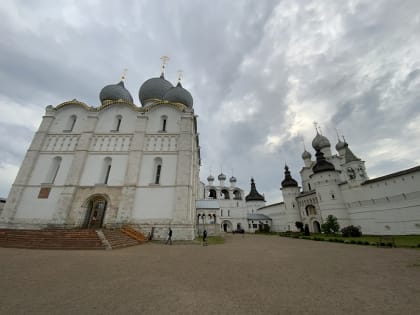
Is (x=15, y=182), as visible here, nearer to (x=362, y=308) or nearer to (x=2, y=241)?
(x=2, y=241)

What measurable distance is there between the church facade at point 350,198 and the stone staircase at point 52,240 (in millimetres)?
30037

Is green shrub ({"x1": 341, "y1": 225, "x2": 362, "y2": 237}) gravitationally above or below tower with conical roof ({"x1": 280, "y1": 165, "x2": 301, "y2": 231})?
below

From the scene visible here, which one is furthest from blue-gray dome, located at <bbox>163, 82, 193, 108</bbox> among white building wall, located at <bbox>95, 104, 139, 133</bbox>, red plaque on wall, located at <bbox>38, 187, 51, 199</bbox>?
red plaque on wall, located at <bbox>38, 187, 51, 199</bbox>

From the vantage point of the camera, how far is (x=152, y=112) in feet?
69.9

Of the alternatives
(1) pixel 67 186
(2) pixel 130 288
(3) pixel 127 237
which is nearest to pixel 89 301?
(2) pixel 130 288

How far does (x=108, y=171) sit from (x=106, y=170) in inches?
8.5

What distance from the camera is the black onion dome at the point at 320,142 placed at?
39.9 meters

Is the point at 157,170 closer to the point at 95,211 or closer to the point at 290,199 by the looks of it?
the point at 95,211

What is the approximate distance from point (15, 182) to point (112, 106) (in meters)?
11.8

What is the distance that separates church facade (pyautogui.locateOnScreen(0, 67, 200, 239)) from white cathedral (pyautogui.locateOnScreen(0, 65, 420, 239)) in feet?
0.28

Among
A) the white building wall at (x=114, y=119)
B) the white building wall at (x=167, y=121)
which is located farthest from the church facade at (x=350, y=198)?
the white building wall at (x=114, y=119)

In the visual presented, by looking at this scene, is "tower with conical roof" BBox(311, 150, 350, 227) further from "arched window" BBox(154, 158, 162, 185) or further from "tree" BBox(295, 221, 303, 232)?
"arched window" BBox(154, 158, 162, 185)

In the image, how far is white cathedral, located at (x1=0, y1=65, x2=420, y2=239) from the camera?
632 inches

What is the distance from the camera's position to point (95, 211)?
1727 cm
